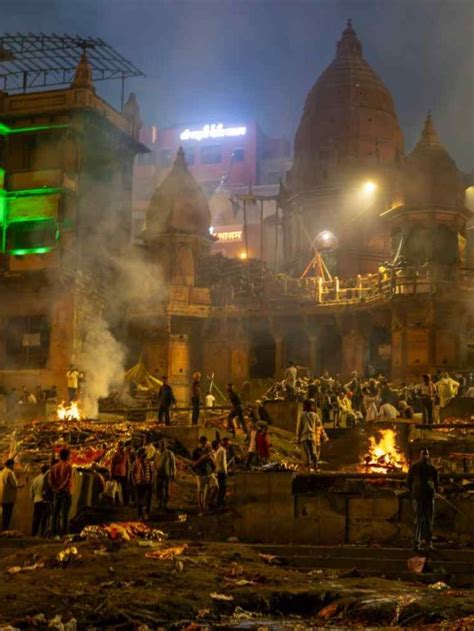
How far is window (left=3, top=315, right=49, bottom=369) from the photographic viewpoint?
1510 inches

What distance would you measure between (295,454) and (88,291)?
1895 centimetres

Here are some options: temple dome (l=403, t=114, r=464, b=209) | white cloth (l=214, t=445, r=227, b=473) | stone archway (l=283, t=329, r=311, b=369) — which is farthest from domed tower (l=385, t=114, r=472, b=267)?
white cloth (l=214, t=445, r=227, b=473)

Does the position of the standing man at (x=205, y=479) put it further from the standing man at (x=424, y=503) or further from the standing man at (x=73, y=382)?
the standing man at (x=73, y=382)

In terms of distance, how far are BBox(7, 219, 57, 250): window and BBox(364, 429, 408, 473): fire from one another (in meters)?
21.3

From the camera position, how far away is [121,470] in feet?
55.9

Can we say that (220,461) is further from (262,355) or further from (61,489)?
(262,355)

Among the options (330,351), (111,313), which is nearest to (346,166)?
(330,351)

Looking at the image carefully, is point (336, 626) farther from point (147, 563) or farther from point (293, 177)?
point (293, 177)

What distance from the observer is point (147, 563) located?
1238 cm

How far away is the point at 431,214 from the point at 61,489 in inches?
1054


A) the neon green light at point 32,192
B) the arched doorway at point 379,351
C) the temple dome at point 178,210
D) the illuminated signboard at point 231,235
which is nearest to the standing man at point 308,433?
the arched doorway at point 379,351

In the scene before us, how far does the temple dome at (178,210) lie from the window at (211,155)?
96.7ft

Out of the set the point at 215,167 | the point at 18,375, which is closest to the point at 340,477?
the point at 18,375

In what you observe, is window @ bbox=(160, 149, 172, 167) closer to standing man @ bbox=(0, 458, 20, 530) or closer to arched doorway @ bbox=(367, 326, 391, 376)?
arched doorway @ bbox=(367, 326, 391, 376)
